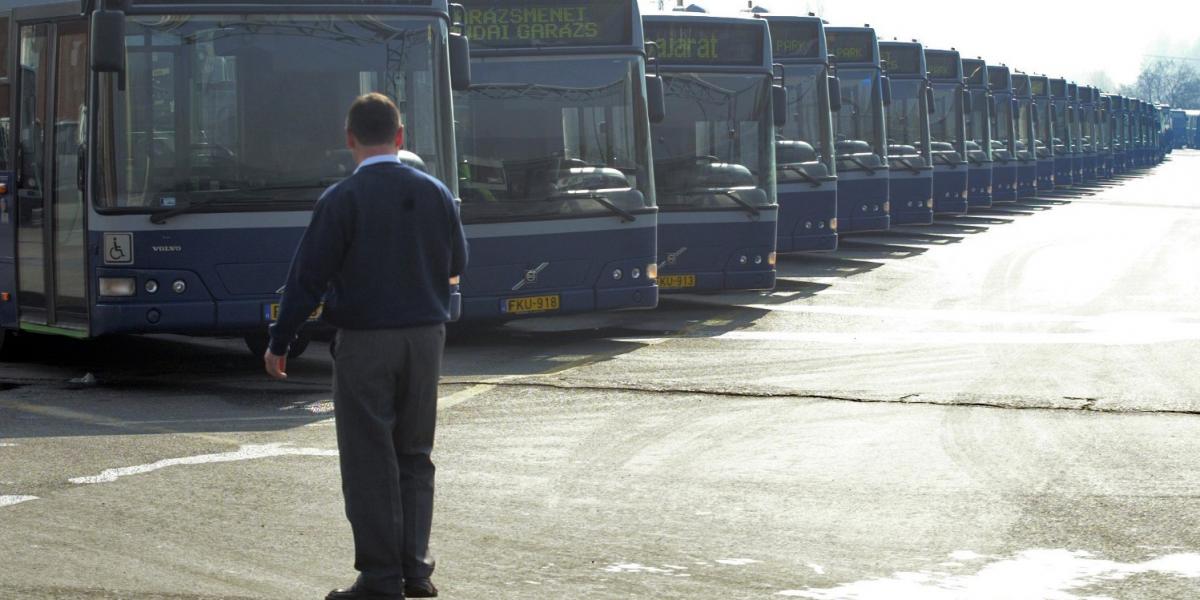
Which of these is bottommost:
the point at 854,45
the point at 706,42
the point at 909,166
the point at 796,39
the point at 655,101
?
the point at 909,166

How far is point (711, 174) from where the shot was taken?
18.2 metres

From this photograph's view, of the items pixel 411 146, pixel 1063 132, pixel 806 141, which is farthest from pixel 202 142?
pixel 1063 132

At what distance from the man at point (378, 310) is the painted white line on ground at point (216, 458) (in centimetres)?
279

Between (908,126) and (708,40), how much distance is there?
11407 millimetres

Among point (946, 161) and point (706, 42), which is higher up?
point (706, 42)

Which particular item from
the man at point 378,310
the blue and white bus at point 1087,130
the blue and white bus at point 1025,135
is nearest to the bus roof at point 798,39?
the man at point 378,310

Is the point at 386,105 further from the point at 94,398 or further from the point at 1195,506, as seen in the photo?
the point at 94,398

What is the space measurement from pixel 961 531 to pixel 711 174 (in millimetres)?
10880

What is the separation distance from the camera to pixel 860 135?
25906 mm

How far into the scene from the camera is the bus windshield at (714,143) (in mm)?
17922

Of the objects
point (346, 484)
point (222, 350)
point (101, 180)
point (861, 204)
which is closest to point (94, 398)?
point (101, 180)

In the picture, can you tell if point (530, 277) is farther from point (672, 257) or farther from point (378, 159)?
point (378, 159)

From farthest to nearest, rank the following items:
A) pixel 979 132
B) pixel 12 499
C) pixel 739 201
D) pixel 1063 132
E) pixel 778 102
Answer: pixel 1063 132 < pixel 979 132 < pixel 778 102 < pixel 739 201 < pixel 12 499

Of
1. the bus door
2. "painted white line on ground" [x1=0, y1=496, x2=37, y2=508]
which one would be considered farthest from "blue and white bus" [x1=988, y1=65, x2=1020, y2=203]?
"painted white line on ground" [x1=0, y1=496, x2=37, y2=508]
